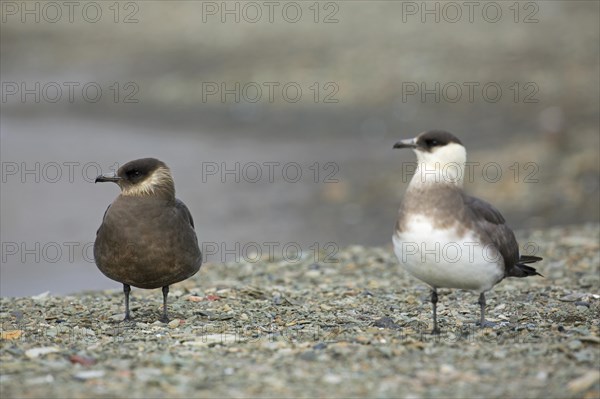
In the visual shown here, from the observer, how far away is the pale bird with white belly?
22.2 ft

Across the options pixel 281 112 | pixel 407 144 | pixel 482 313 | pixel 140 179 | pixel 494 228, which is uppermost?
pixel 281 112

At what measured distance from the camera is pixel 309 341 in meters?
7.02

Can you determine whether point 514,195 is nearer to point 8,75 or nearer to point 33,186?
point 33,186

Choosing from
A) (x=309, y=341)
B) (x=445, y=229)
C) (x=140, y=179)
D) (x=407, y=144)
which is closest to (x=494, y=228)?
(x=445, y=229)

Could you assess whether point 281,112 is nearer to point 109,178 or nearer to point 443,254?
point 109,178

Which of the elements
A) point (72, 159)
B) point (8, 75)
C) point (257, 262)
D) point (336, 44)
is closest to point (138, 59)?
point (8, 75)

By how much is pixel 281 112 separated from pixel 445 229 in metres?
15.6

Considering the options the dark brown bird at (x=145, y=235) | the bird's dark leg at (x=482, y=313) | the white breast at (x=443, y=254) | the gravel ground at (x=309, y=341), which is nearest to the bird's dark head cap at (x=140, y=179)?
the dark brown bird at (x=145, y=235)

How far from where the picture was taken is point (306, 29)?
26984 mm

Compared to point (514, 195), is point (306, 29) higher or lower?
higher

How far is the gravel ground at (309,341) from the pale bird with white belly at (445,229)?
51 centimetres

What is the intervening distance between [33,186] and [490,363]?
1243cm

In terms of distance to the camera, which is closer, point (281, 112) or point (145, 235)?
point (145, 235)

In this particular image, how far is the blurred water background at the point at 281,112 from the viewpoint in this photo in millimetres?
15211
